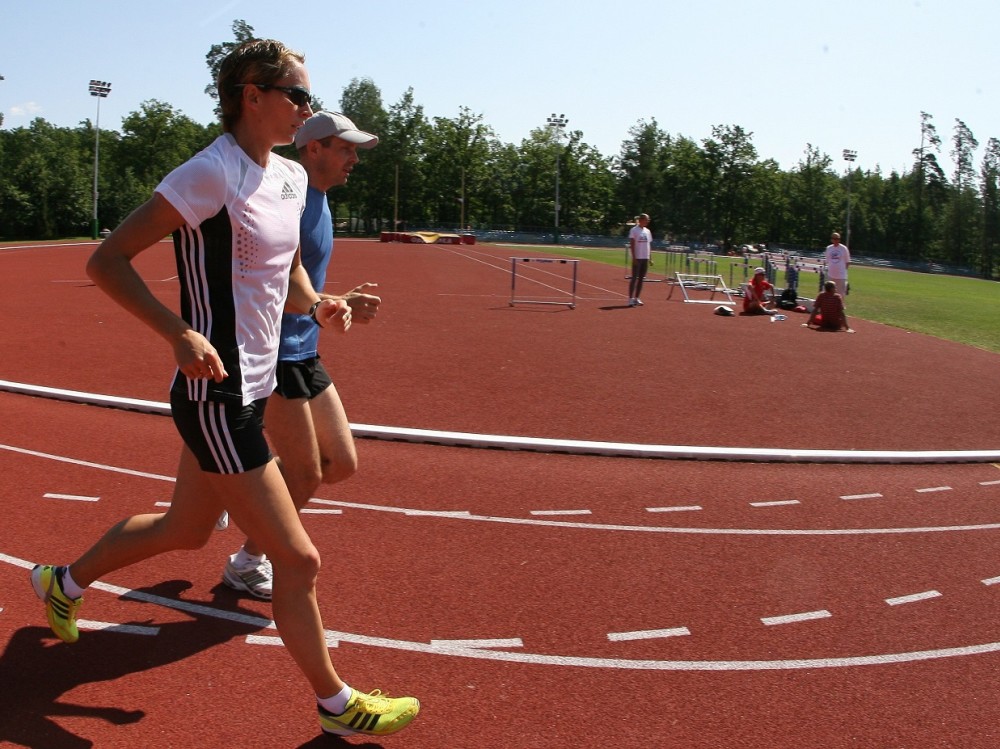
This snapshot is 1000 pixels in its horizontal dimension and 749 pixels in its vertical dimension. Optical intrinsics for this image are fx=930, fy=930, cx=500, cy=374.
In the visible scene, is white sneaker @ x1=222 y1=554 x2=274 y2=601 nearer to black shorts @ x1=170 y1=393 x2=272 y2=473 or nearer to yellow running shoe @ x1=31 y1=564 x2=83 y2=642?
yellow running shoe @ x1=31 y1=564 x2=83 y2=642

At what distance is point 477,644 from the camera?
3951 millimetres

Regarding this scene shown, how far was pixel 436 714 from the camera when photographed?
3381mm

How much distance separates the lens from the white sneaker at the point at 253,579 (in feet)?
14.3

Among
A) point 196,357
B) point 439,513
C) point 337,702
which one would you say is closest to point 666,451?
point 439,513

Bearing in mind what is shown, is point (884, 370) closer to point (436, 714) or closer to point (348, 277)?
point (436, 714)

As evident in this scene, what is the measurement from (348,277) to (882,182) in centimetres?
11766

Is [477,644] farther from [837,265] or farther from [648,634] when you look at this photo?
[837,265]

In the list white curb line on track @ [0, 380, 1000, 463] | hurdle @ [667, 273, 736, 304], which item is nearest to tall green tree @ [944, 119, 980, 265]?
hurdle @ [667, 273, 736, 304]

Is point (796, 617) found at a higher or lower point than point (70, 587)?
lower

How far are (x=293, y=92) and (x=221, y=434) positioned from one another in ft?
3.74

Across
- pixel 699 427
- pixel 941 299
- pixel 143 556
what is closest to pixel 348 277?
pixel 941 299

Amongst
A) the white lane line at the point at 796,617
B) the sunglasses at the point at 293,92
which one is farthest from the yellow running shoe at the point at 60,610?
the white lane line at the point at 796,617

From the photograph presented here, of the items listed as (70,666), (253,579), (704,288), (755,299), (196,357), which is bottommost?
(70,666)

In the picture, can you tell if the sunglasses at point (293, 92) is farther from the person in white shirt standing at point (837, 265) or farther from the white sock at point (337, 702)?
the person in white shirt standing at point (837, 265)
